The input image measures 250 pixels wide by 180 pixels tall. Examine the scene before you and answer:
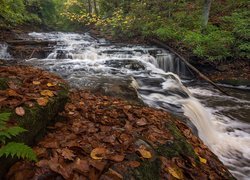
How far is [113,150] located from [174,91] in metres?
5.38

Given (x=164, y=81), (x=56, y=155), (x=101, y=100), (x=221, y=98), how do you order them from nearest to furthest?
(x=56, y=155) < (x=101, y=100) < (x=164, y=81) < (x=221, y=98)

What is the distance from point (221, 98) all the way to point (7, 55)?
943cm

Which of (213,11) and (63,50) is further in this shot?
(213,11)

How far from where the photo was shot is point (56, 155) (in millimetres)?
2424

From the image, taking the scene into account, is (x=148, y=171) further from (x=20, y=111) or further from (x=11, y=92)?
(x=11, y=92)

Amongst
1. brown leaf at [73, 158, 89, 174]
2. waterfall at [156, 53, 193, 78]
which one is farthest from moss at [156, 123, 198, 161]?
waterfall at [156, 53, 193, 78]

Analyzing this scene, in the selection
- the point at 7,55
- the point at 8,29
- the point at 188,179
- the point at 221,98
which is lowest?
the point at 221,98

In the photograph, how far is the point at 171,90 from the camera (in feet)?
25.8

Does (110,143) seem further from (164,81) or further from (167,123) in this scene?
(164,81)

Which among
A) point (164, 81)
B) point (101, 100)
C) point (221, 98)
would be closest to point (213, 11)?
point (221, 98)

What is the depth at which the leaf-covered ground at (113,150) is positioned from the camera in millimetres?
2281

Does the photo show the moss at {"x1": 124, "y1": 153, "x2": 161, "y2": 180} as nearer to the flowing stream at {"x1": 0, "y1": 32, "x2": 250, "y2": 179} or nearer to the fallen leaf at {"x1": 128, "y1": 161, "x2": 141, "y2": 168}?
the fallen leaf at {"x1": 128, "y1": 161, "x2": 141, "y2": 168}

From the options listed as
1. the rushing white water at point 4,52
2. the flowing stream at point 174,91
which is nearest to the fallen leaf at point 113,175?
the flowing stream at point 174,91

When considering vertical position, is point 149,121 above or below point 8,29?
below
